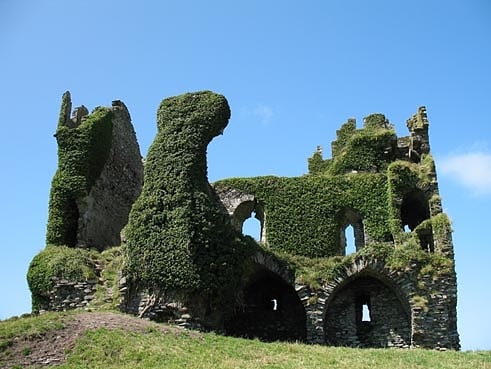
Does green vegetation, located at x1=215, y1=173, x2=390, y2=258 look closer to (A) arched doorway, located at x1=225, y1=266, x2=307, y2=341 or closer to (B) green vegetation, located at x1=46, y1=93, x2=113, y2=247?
(A) arched doorway, located at x1=225, y1=266, x2=307, y2=341

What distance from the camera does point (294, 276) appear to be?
1175 inches

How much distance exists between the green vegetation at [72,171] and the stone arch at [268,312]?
899 cm

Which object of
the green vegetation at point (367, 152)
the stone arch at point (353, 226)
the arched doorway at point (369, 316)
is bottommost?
the arched doorway at point (369, 316)

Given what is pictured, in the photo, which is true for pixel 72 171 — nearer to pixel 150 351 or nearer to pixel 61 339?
pixel 61 339

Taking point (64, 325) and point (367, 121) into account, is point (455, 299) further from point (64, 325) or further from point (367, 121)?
point (64, 325)

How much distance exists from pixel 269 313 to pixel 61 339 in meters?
12.9

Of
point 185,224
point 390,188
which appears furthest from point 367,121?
point 185,224

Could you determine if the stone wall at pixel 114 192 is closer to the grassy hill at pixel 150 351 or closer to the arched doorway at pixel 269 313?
the arched doorway at pixel 269 313

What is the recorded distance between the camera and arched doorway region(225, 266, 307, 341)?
30906mm

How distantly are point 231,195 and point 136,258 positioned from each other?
8749 millimetres

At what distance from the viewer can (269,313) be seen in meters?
31.8

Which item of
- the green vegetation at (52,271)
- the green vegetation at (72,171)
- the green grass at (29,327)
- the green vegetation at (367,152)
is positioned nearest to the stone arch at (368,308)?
the green vegetation at (367,152)

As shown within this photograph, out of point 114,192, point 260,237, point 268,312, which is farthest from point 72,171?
point 268,312

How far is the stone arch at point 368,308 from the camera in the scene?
29438 mm
